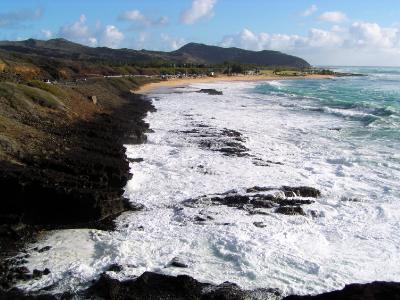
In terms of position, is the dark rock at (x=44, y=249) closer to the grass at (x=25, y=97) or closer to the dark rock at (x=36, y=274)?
the dark rock at (x=36, y=274)

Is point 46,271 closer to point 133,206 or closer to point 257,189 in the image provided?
point 133,206

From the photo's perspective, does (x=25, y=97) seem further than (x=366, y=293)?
Yes

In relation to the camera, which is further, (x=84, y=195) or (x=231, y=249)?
(x=84, y=195)

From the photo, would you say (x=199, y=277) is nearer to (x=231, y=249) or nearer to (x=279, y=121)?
(x=231, y=249)

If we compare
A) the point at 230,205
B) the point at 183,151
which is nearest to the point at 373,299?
the point at 230,205

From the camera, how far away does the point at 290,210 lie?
13.1 metres

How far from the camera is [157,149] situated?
21125mm

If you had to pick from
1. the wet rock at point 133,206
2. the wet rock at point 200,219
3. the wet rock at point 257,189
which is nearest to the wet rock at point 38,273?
the wet rock at point 133,206

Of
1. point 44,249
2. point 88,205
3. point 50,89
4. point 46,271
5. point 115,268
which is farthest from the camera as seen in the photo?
point 50,89

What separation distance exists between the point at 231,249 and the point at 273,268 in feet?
3.81

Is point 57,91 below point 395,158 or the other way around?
the other way around

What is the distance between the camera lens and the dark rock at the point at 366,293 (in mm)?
7743

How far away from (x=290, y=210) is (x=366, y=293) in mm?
5351

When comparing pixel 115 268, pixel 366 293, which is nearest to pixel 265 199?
pixel 115 268
